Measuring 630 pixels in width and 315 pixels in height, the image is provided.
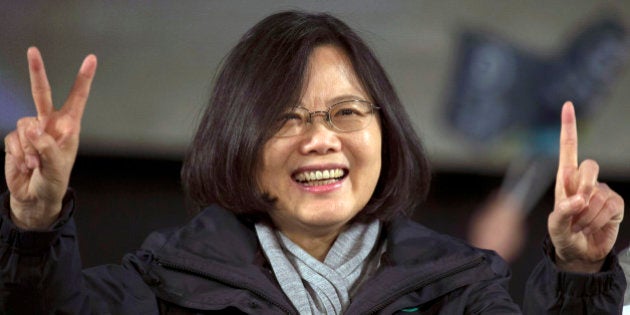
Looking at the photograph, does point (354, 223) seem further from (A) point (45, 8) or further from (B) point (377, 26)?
(A) point (45, 8)

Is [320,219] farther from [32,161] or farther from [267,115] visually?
[32,161]

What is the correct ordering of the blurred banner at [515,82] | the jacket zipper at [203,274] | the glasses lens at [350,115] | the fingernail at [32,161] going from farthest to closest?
1. the blurred banner at [515,82]
2. the glasses lens at [350,115]
3. the jacket zipper at [203,274]
4. the fingernail at [32,161]

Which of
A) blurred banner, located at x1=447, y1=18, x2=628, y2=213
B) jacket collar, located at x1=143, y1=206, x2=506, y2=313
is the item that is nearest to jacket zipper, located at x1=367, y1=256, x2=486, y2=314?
jacket collar, located at x1=143, y1=206, x2=506, y2=313

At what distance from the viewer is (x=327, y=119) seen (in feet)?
5.65

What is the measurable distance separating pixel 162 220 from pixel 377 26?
759mm

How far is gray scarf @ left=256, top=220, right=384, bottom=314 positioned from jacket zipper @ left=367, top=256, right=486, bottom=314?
0.26ft

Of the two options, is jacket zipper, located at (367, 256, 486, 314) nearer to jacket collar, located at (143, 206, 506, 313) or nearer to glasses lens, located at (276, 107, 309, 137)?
jacket collar, located at (143, 206, 506, 313)

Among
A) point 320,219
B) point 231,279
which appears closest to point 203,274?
point 231,279

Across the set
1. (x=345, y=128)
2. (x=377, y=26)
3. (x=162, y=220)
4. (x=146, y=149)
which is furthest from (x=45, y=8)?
(x=345, y=128)

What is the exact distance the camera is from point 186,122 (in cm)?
247

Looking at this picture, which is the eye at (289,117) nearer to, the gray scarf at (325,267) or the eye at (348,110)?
the eye at (348,110)

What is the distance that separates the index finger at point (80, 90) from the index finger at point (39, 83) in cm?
3

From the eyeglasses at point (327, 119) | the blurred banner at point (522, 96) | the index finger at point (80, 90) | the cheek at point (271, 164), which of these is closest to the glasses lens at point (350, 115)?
the eyeglasses at point (327, 119)

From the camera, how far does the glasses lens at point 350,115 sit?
5.66ft
